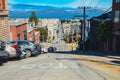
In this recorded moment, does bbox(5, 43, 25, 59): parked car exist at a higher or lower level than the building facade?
lower

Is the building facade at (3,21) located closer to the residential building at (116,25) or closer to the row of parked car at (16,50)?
the row of parked car at (16,50)

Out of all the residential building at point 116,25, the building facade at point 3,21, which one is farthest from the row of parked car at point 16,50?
the residential building at point 116,25

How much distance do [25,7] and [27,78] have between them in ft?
129

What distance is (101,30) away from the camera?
57.6 m

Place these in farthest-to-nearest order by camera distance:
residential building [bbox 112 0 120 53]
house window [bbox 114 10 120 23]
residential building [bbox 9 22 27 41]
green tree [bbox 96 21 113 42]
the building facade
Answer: green tree [bbox 96 21 113 42]
residential building [bbox 9 22 27 41]
residential building [bbox 112 0 120 53]
house window [bbox 114 10 120 23]
the building facade

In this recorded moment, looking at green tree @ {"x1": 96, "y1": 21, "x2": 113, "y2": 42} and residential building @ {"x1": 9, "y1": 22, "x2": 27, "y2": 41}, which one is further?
green tree @ {"x1": 96, "y1": 21, "x2": 113, "y2": 42}

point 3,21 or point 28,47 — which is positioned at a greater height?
point 3,21

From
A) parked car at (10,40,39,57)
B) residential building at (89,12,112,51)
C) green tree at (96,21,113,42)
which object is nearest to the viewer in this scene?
parked car at (10,40,39,57)

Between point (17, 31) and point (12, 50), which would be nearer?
point (12, 50)

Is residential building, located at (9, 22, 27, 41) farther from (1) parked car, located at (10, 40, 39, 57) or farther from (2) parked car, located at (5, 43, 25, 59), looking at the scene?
(2) parked car, located at (5, 43, 25, 59)

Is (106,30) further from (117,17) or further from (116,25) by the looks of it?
(117,17)

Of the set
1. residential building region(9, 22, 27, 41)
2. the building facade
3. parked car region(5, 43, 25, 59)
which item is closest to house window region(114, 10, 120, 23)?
residential building region(9, 22, 27, 41)

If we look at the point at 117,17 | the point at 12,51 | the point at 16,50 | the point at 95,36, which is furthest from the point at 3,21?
the point at 95,36

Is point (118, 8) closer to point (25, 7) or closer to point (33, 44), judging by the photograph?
point (25, 7)
